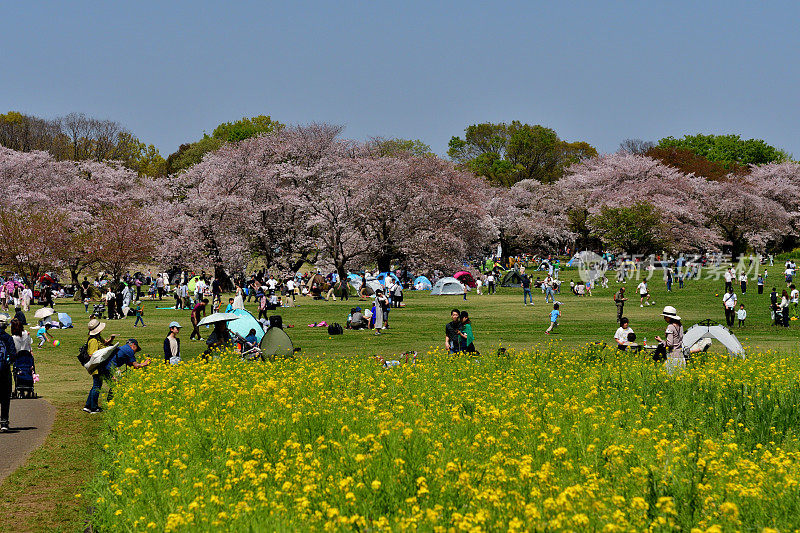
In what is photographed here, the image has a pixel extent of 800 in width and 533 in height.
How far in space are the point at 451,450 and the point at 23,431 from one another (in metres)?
8.01

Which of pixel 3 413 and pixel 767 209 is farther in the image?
pixel 767 209

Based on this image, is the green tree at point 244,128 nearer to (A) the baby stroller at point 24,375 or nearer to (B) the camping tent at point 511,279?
(B) the camping tent at point 511,279

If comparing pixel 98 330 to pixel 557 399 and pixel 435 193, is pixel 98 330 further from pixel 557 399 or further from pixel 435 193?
pixel 435 193

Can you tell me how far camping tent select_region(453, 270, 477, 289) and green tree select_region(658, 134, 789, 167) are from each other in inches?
2377

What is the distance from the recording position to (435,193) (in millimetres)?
56500

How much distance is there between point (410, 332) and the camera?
1098 inches

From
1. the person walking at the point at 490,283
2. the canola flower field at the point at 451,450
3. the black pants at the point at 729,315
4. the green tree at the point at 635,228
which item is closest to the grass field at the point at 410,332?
the black pants at the point at 729,315

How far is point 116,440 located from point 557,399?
6118 mm

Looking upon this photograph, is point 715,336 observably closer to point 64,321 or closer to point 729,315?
point 729,315

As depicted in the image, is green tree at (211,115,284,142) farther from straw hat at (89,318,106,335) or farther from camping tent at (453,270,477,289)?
straw hat at (89,318,106,335)

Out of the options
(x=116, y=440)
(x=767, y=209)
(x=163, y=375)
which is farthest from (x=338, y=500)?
(x=767, y=209)

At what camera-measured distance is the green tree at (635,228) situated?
196ft

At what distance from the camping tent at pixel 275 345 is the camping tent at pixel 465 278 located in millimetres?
35816

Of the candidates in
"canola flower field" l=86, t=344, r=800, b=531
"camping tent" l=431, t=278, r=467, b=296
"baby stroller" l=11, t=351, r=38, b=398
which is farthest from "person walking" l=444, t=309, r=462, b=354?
"camping tent" l=431, t=278, r=467, b=296
